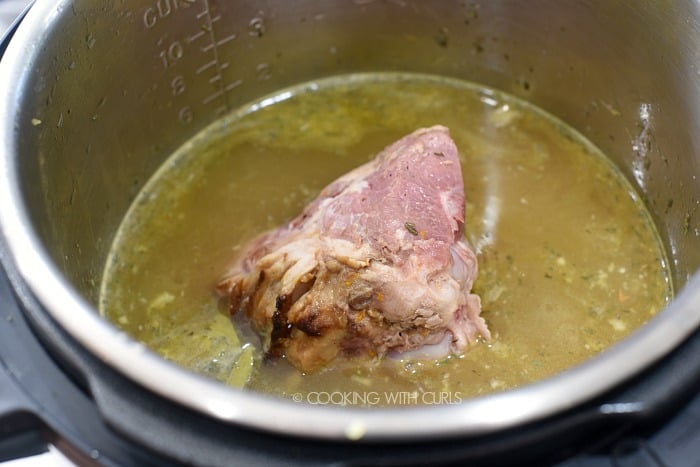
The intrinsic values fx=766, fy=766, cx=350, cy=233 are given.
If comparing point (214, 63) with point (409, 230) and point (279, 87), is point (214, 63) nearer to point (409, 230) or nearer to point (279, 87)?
point (279, 87)

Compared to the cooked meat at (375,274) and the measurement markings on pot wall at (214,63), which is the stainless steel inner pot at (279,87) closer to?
the measurement markings on pot wall at (214,63)

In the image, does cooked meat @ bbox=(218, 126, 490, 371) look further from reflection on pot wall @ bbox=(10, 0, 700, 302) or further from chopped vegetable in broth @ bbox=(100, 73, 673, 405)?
reflection on pot wall @ bbox=(10, 0, 700, 302)

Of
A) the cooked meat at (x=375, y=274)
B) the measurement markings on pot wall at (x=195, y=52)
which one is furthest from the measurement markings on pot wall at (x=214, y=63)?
the cooked meat at (x=375, y=274)

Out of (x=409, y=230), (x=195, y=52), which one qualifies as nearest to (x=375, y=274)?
(x=409, y=230)

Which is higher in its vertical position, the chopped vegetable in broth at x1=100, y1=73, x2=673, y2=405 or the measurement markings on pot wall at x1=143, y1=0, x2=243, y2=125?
the measurement markings on pot wall at x1=143, y1=0, x2=243, y2=125

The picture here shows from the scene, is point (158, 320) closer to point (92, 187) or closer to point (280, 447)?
point (92, 187)

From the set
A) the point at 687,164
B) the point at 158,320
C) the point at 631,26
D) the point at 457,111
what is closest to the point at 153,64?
the point at 158,320

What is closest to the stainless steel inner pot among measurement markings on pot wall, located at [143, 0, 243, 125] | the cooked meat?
measurement markings on pot wall, located at [143, 0, 243, 125]

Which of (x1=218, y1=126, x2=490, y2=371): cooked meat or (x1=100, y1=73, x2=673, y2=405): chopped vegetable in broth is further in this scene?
(x1=100, y1=73, x2=673, y2=405): chopped vegetable in broth
